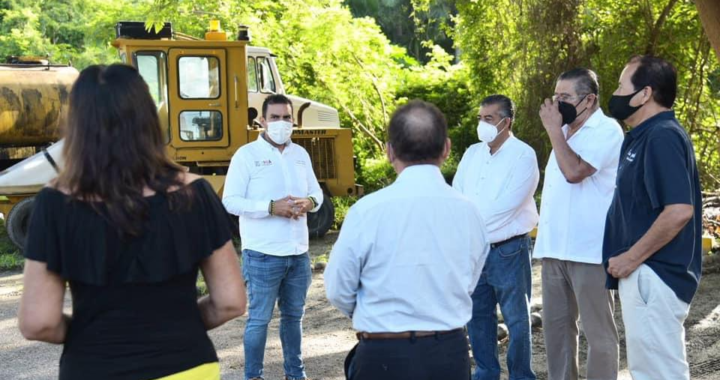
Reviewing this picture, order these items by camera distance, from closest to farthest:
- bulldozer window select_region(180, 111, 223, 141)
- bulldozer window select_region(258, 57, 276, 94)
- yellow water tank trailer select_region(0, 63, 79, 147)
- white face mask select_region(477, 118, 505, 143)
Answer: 1. white face mask select_region(477, 118, 505, 143)
2. bulldozer window select_region(180, 111, 223, 141)
3. yellow water tank trailer select_region(0, 63, 79, 147)
4. bulldozer window select_region(258, 57, 276, 94)

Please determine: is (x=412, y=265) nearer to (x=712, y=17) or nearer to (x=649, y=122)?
(x=649, y=122)

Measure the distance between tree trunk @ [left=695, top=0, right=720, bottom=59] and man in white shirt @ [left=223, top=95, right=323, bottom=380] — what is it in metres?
3.44

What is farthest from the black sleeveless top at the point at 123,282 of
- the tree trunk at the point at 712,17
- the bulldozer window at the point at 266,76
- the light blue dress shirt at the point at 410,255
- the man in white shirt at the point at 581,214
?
the bulldozer window at the point at 266,76

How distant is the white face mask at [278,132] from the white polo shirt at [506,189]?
125cm

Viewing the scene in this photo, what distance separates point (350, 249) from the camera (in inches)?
134

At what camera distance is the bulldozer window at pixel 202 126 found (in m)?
13.7

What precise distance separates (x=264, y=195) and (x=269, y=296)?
0.64 metres

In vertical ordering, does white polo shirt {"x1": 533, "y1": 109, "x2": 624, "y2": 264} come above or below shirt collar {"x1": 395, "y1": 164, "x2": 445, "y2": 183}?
below

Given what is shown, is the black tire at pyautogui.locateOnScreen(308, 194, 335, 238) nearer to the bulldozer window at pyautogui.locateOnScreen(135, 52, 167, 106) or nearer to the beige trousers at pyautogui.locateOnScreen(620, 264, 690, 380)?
the bulldozer window at pyautogui.locateOnScreen(135, 52, 167, 106)

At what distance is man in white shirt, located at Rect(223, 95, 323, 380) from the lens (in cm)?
584

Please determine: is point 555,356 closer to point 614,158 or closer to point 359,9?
point 614,158

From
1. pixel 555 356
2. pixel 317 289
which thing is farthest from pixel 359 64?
pixel 555 356

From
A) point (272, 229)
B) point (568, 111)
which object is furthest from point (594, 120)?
point (272, 229)

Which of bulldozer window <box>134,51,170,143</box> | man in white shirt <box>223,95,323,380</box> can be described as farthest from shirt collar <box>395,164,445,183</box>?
bulldozer window <box>134,51,170,143</box>
